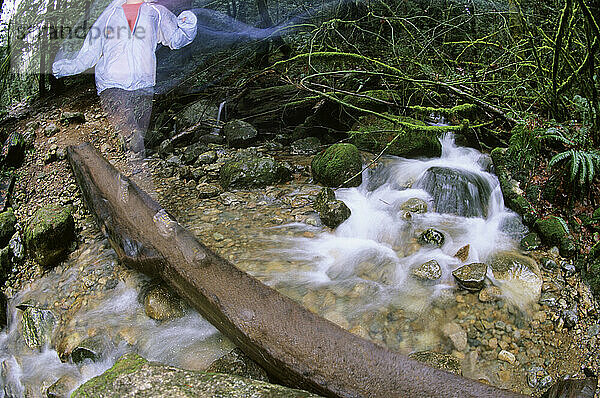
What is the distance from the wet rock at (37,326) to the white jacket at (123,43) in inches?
88.7

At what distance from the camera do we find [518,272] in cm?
374

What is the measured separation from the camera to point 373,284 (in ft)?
12.3

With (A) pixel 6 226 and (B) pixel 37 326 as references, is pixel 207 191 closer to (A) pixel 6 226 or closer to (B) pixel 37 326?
(A) pixel 6 226

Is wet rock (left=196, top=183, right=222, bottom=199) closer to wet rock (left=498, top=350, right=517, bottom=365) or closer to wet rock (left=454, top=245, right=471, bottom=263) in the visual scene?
wet rock (left=454, top=245, right=471, bottom=263)

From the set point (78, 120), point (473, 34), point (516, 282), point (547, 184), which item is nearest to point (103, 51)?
point (78, 120)

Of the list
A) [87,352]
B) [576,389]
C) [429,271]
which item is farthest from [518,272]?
[87,352]

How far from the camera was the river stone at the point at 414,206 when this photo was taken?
184 inches

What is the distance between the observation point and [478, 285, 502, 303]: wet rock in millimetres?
3459

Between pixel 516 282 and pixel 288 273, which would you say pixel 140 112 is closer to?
pixel 288 273

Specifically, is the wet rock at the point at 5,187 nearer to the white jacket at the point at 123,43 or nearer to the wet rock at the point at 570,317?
A: the white jacket at the point at 123,43

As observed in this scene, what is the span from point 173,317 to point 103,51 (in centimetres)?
264

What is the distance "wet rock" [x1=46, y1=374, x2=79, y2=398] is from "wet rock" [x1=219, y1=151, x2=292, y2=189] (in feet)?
9.11

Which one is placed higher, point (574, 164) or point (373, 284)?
point (574, 164)

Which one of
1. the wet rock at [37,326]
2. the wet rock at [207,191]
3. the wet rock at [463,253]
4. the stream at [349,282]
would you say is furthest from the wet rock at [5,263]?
the wet rock at [463,253]
